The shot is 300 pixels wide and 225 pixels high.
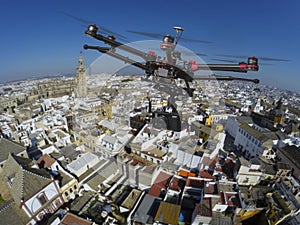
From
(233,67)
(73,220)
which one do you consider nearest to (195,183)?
(73,220)

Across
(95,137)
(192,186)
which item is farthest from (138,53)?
(95,137)

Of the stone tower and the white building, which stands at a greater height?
the stone tower

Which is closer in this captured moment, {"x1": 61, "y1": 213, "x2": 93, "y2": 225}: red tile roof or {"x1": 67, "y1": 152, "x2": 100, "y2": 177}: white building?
{"x1": 61, "y1": 213, "x2": 93, "y2": 225}: red tile roof

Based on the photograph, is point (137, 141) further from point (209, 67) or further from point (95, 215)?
point (209, 67)

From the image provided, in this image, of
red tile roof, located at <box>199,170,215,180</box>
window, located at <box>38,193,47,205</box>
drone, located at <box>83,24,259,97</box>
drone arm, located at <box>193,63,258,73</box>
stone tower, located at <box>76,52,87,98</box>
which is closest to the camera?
drone arm, located at <box>193,63,258,73</box>

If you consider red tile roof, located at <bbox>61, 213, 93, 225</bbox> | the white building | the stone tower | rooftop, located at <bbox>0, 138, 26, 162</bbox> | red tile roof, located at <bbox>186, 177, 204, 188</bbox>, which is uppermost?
the stone tower

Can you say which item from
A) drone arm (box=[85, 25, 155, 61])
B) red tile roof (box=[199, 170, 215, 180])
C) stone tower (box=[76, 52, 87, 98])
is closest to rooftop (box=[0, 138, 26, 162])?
drone arm (box=[85, 25, 155, 61])

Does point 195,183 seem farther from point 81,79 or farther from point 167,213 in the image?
point 81,79

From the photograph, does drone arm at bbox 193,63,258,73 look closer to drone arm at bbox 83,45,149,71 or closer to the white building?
drone arm at bbox 83,45,149,71

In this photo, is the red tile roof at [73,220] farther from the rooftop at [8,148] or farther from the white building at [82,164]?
the rooftop at [8,148]

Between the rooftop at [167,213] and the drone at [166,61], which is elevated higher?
the drone at [166,61]

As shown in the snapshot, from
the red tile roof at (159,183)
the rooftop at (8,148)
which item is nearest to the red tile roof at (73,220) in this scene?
the red tile roof at (159,183)
